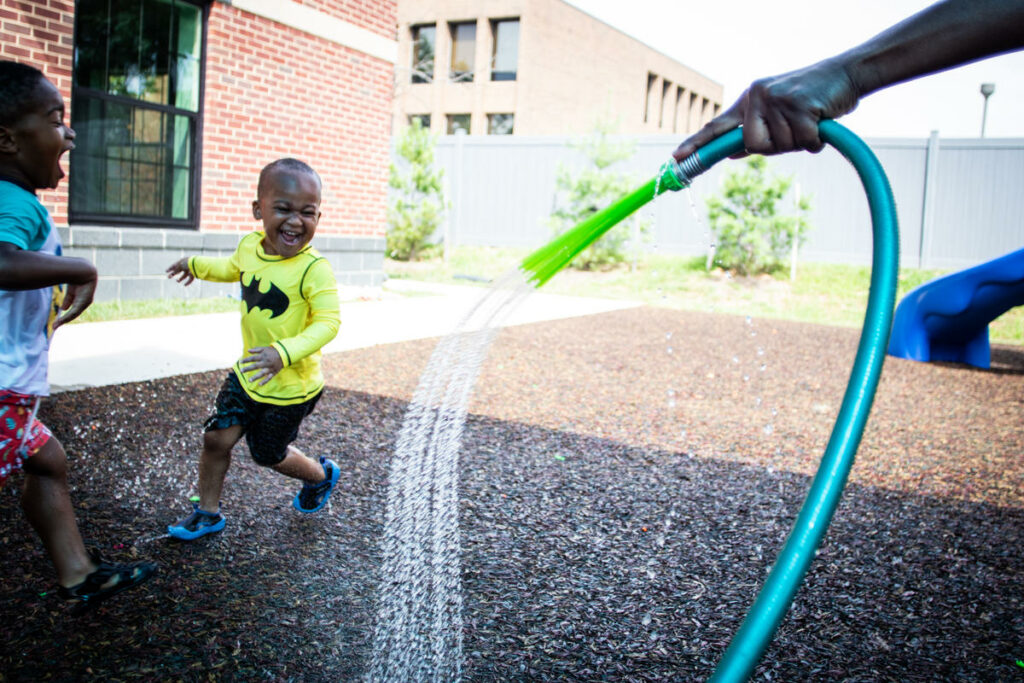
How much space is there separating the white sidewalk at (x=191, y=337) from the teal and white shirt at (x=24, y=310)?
2732 millimetres

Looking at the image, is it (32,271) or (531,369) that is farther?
(531,369)

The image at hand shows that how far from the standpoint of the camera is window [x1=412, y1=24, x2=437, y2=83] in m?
30.6

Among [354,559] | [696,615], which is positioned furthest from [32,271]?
[696,615]

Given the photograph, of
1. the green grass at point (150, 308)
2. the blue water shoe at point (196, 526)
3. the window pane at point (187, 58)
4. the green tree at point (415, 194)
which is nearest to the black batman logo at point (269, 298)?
the blue water shoe at point (196, 526)

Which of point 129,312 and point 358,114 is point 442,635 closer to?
point 129,312

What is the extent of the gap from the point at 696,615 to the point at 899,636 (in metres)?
0.63

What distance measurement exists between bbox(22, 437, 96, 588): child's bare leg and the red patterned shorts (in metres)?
0.05

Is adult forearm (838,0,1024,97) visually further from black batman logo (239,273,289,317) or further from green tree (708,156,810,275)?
green tree (708,156,810,275)

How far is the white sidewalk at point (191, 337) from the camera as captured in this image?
5.28m

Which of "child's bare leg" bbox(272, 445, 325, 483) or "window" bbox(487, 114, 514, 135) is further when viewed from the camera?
"window" bbox(487, 114, 514, 135)

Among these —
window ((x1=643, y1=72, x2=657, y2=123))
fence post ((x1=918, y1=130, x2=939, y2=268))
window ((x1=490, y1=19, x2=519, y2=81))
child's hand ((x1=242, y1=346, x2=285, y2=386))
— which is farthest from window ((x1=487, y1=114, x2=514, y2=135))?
child's hand ((x1=242, y1=346, x2=285, y2=386))

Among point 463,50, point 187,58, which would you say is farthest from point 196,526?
point 463,50

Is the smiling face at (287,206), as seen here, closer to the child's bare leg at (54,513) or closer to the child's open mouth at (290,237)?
the child's open mouth at (290,237)

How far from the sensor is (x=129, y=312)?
7.54 meters
